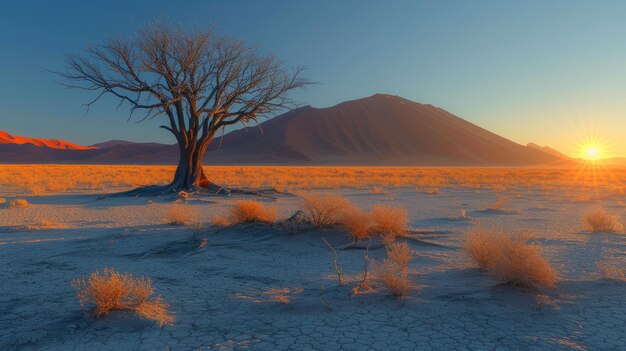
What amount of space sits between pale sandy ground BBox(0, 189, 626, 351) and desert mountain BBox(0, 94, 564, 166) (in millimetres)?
85650

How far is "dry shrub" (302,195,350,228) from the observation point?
9969mm

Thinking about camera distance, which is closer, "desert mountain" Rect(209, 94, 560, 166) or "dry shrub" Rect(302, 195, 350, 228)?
"dry shrub" Rect(302, 195, 350, 228)

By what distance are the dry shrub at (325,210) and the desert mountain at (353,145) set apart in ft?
278

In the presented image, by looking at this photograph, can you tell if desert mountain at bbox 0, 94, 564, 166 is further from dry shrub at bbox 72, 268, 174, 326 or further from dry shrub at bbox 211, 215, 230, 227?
dry shrub at bbox 72, 268, 174, 326

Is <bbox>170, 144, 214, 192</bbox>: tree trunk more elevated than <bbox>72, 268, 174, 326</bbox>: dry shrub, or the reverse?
<bbox>170, 144, 214, 192</bbox>: tree trunk

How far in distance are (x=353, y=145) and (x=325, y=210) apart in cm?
10144

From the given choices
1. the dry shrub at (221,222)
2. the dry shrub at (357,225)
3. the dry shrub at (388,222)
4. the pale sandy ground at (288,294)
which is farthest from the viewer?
the dry shrub at (221,222)

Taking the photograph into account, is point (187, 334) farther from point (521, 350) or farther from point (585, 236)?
point (585, 236)

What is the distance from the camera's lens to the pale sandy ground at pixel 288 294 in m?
4.55

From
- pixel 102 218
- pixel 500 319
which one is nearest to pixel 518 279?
pixel 500 319

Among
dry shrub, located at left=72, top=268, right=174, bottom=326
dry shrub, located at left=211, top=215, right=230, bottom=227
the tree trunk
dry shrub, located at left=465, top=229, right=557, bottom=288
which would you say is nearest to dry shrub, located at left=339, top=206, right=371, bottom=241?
dry shrub, located at left=465, top=229, right=557, bottom=288

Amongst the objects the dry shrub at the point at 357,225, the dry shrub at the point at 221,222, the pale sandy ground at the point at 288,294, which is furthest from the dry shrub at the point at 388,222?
the dry shrub at the point at 221,222

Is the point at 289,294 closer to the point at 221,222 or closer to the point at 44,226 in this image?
the point at 221,222

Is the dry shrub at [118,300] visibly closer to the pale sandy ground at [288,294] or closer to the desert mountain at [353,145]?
the pale sandy ground at [288,294]
